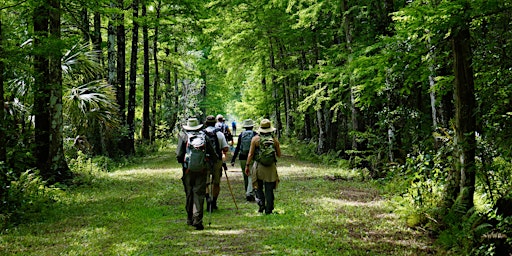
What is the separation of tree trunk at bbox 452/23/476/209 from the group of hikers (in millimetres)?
3634

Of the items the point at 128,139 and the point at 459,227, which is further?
the point at 128,139

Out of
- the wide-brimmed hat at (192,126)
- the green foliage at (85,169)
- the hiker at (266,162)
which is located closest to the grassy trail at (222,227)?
the hiker at (266,162)

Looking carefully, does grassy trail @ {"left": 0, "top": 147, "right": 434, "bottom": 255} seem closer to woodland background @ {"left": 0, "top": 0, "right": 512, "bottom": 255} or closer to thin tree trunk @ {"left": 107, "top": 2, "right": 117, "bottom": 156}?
woodland background @ {"left": 0, "top": 0, "right": 512, "bottom": 255}

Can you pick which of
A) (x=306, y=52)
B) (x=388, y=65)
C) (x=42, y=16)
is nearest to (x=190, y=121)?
(x=388, y=65)

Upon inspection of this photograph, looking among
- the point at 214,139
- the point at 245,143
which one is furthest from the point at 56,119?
the point at 214,139

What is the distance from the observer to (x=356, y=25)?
→ 1822 centimetres

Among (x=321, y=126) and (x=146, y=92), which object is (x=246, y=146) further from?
(x=146, y=92)

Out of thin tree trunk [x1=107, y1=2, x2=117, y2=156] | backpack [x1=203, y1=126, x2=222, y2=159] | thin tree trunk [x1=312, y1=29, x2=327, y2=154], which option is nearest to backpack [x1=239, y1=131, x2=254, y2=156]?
backpack [x1=203, y1=126, x2=222, y2=159]

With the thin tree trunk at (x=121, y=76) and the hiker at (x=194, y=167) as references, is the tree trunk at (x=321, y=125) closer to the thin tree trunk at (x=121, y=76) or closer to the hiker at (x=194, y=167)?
the thin tree trunk at (x=121, y=76)

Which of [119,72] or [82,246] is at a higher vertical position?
[119,72]

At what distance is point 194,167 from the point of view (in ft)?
29.8

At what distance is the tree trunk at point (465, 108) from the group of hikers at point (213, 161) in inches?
143

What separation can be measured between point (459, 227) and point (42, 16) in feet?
33.9

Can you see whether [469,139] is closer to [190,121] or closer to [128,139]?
[190,121]
